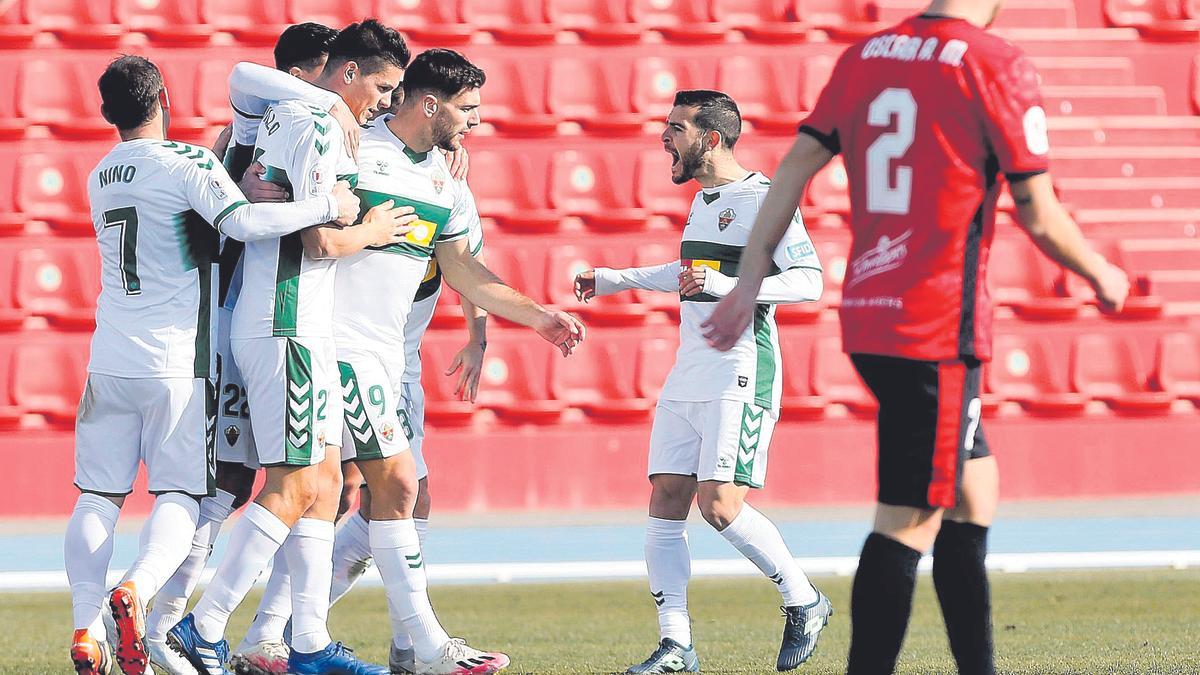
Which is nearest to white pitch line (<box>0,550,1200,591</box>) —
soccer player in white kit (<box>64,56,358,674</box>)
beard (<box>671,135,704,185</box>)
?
beard (<box>671,135,704,185</box>)

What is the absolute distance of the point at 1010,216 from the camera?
12.8m

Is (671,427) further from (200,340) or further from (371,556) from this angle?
(200,340)

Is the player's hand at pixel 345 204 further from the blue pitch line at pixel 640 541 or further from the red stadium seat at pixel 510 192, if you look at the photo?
the red stadium seat at pixel 510 192

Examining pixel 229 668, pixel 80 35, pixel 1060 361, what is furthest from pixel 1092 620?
pixel 80 35

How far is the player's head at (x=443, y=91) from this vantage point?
205 inches

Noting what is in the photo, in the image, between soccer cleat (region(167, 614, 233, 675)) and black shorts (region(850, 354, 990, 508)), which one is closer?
black shorts (region(850, 354, 990, 508))

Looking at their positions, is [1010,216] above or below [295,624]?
above

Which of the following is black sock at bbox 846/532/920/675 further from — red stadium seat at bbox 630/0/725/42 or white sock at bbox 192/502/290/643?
red stadium seat at bbox 630/0/725/42

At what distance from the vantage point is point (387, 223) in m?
5.01

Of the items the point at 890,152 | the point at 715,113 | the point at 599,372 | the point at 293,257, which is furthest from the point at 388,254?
the point at 599,372

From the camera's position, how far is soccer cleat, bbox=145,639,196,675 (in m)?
4.95

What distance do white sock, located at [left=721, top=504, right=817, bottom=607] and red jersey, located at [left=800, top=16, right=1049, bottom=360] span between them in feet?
7.28

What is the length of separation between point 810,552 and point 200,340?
208 inches

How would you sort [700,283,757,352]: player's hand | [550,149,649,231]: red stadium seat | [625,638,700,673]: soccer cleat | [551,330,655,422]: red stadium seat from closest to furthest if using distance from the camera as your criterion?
[700,283,757,352]: player's hand
[625,638,700,673]: soccer cleat
[551,330,655,422]: red stadium seat
[550,149,649,231]: red stadium seat
